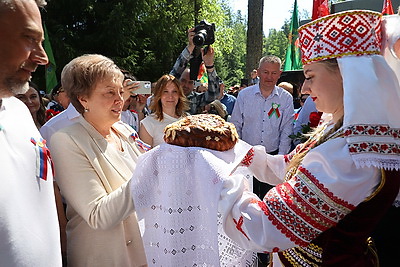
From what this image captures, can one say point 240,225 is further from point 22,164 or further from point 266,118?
point 266,118

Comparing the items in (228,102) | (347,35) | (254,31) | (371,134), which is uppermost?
(254,31)

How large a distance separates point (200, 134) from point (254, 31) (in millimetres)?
8224

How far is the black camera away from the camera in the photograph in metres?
5.13

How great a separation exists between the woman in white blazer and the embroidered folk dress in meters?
0.55

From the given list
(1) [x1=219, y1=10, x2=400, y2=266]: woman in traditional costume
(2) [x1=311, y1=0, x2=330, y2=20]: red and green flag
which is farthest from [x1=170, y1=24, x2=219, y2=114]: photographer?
(1) [x1=219, y1=10, x2=400, y2=266]: woman in traditional costume

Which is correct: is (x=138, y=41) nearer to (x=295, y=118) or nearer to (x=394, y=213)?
(x=295, y=118)

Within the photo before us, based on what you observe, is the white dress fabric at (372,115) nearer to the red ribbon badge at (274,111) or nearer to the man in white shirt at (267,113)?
the man in white shirt at (267,113)

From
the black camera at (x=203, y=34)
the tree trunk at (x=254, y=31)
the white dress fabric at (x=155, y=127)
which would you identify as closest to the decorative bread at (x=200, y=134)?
the white dress fabric at (x=155, y=127)

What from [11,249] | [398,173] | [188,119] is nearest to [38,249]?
[11,249]

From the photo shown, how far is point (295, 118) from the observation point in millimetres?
5820

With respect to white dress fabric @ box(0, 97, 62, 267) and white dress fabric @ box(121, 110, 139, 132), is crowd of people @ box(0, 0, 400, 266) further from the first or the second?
white dress fabric @ box(121, 110, 139, 132)

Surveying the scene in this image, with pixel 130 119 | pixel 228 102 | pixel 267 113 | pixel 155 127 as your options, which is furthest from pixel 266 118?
pixel 228 102

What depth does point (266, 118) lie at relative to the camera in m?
5.36

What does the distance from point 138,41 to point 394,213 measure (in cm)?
1620
